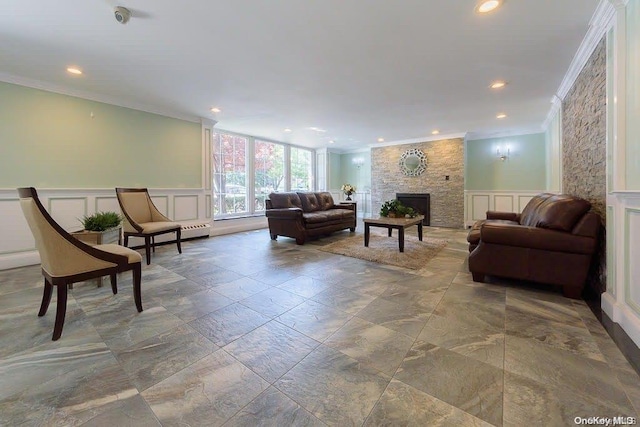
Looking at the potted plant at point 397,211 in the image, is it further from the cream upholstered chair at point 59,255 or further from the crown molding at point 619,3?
the cream upholstered chair at point 59,255

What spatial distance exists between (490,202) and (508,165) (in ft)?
3.27

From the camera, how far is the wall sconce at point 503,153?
256 inches

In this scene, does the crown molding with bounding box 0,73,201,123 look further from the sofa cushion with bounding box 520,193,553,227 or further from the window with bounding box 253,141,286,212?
the sofa cushion with bounding box 520,193,553,227

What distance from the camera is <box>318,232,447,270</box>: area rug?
3502 millimetres

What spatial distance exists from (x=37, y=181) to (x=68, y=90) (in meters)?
1.33

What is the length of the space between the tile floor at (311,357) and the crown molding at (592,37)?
2.31 metres

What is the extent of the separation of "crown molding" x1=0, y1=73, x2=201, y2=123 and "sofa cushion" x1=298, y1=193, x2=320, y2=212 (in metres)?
2.69

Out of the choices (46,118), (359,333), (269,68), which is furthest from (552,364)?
(46,118)

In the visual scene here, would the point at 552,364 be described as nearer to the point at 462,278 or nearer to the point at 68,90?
the point at 462,278

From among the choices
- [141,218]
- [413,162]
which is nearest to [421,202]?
[413,162]

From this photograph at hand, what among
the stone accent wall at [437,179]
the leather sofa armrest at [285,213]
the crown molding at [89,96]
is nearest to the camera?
the crown molding at [89,96]

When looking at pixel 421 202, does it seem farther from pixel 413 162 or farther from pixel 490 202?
pixel 490 202

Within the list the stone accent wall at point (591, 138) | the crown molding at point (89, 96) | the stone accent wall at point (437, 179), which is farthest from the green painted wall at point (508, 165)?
the crown molding at point (89, 96)

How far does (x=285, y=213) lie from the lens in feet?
16.0
